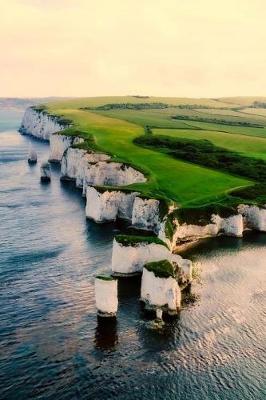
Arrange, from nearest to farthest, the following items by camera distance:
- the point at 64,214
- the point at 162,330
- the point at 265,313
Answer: the point at 162,330 < the point at 265,313 < the point at 64,214

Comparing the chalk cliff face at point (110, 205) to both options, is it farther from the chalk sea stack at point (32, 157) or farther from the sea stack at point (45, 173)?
the chalk sea stack at point (32, 157)

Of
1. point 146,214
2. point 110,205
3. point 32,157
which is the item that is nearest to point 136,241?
point 146,214

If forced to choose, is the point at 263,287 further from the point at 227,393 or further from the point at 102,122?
the point at 102,122

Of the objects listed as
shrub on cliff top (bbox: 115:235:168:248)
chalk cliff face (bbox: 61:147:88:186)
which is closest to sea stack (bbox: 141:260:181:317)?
shrub on cliff top (bbox: 115:235:168:248)

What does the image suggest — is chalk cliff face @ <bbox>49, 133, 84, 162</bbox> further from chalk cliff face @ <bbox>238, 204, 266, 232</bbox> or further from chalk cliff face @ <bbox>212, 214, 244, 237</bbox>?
chalk cliff face @ <bbox>212, 214, 244, 237</bbox>

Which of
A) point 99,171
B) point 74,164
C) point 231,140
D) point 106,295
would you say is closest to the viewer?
point 106,295

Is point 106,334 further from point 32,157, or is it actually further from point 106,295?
point 32,157

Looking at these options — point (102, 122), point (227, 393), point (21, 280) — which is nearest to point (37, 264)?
point (21, 280)
